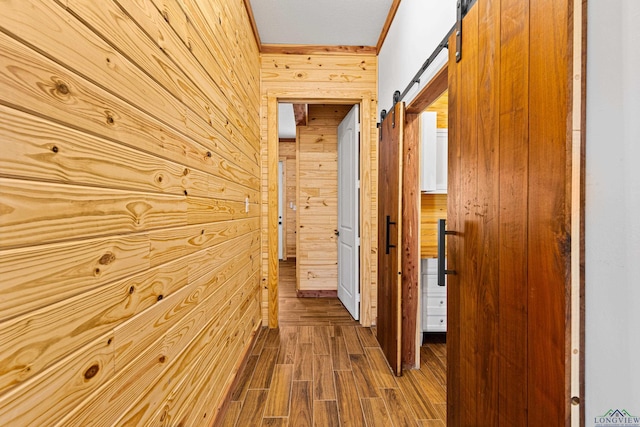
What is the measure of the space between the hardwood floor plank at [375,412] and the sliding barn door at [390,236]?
1.13 ft

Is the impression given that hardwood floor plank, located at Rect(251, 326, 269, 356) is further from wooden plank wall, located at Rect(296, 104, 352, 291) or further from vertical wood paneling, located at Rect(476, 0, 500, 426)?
vertical wood paneling, located at Rect(476, 0, 500, 426)

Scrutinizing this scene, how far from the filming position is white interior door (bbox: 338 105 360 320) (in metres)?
3.22

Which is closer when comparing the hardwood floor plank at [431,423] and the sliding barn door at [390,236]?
the hardwood floor plank at [431,423]

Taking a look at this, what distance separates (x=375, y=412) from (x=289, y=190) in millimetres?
4905

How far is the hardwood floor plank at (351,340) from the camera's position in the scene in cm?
257

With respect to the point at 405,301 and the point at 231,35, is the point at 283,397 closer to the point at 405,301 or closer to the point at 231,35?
the point at 405,301

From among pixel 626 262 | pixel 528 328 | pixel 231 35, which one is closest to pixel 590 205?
pixel 626 262

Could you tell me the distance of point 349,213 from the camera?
345 cm

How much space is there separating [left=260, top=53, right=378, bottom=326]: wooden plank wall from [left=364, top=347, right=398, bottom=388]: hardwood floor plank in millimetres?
543

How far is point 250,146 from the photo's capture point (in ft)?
8.46

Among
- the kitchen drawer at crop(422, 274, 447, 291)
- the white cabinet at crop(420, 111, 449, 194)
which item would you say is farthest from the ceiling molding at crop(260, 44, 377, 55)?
the kitchen drawer at crop(422, 274, 447, 291)

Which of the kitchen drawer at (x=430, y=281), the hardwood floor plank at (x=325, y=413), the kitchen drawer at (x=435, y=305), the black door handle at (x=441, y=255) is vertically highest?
the black door handle at (x=441, y=255)

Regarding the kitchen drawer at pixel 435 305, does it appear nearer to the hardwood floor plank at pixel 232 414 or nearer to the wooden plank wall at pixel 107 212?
the hardwood floor plank at pixel 232 414

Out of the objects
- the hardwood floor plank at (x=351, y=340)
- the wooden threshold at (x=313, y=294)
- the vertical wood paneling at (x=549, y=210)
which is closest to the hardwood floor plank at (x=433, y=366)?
the hardwood floor plank at (x=351, y=340)
